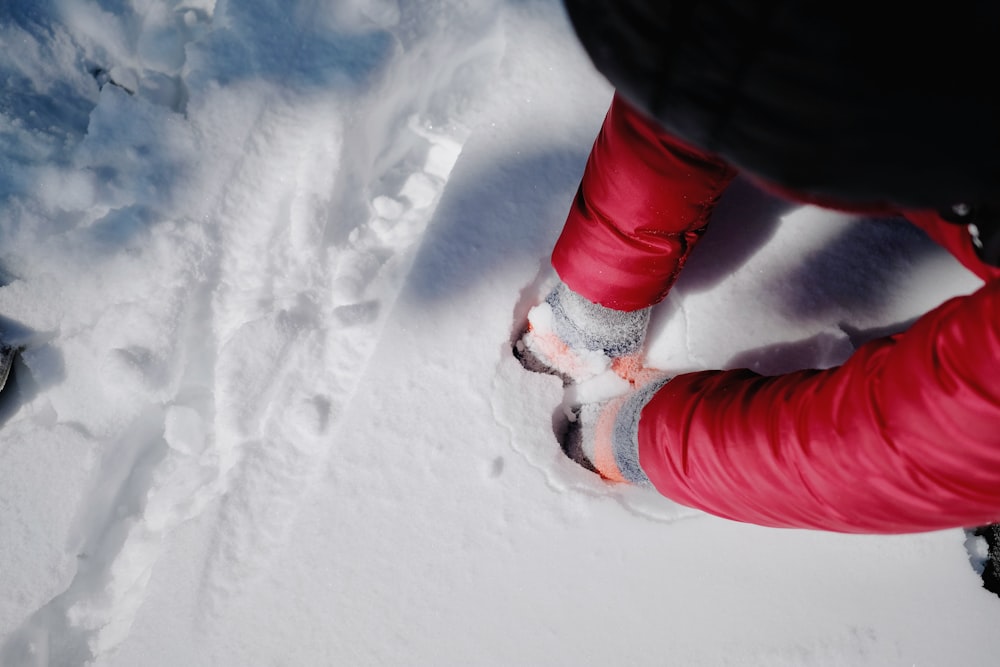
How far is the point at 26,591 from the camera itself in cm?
87

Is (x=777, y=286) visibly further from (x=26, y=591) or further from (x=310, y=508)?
(x=26, y=591)

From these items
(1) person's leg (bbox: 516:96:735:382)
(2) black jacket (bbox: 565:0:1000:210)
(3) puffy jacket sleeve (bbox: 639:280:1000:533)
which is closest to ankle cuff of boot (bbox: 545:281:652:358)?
(1) person's leg (bbox: 516:96:735:382)

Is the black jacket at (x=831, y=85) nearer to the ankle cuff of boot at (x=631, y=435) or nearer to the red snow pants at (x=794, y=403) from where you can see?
the red snow pants at (x=794, y=403)

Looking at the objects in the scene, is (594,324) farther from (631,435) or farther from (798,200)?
(798,200)

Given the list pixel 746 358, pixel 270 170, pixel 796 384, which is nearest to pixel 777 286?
pixel 746 358

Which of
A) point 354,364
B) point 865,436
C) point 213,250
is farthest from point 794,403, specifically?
point 213,250

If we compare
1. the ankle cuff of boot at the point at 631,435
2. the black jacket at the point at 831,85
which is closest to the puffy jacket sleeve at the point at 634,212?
the ankle cuff of boot at the point at 631,435

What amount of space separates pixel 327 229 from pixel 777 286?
75 cm

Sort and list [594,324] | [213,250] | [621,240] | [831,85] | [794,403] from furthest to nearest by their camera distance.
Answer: [213,250] < [594,324] < [621,240] < [794,403] < [831,85]

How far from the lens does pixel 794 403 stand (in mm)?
617

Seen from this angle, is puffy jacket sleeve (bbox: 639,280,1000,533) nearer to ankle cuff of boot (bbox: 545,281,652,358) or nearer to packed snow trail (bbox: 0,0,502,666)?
ankle cuff of boot (bbox: 545,281,652,358)

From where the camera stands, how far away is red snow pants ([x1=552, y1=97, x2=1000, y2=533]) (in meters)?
0.51

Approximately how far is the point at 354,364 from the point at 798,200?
66 centimetres

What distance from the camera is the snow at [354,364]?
874 millimetres
